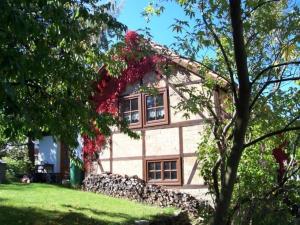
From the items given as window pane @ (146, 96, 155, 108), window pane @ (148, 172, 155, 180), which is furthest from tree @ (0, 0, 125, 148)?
window pane @ (148, 172, 155, 180)

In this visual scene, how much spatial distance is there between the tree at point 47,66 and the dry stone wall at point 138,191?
27.3ft

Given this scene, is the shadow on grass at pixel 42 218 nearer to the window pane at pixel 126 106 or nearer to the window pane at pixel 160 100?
the window pane at pixel 160 100

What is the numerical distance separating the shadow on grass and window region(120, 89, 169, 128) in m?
5.84

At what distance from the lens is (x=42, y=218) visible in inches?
491

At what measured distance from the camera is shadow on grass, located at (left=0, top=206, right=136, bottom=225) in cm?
1196

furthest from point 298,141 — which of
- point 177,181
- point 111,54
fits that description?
point 177,181

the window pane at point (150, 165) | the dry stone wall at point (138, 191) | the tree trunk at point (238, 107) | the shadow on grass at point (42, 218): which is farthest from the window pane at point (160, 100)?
the tree trunk at point (238, 107)

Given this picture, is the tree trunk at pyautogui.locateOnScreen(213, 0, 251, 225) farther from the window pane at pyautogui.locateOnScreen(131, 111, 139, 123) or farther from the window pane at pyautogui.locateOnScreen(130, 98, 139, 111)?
the window pane at pyautogui.locateOnScreen(130, 98, 139, 111)

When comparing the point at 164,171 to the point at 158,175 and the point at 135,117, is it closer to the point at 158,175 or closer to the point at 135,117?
the point at 158,175

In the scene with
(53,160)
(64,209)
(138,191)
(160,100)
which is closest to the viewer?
(64,209)

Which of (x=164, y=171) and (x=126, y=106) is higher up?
(x=126, y=106)


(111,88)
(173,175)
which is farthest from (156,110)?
(111,88)

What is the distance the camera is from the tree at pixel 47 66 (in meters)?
5.28

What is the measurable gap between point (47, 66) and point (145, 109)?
42.4 ft
